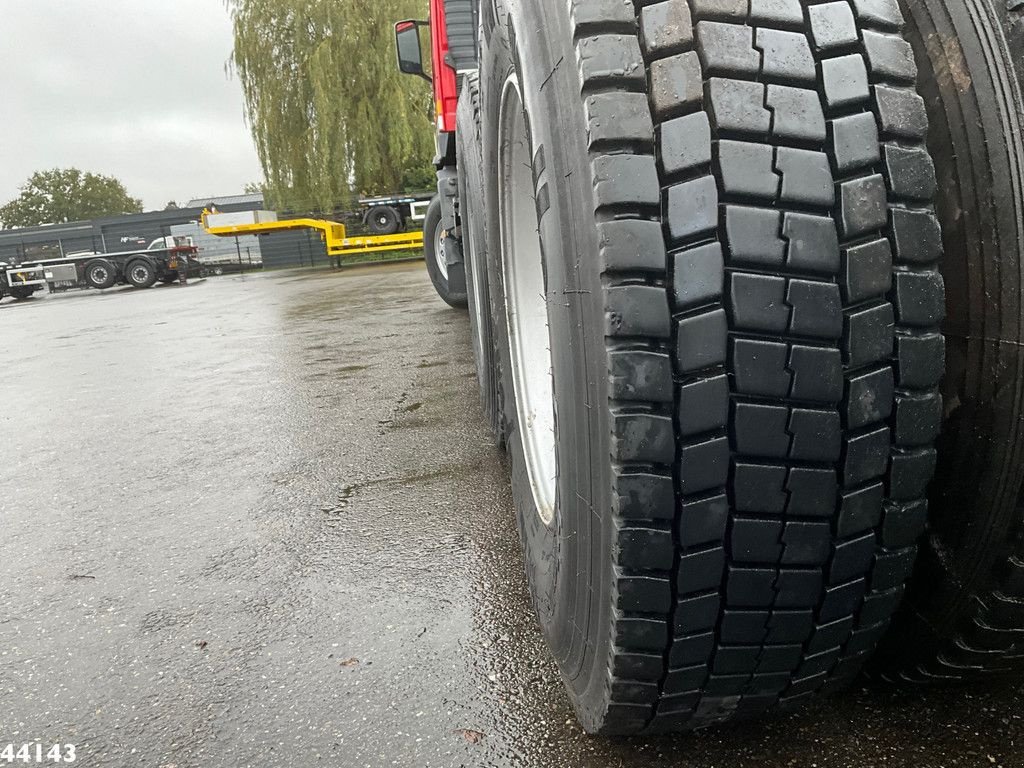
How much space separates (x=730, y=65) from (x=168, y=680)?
1.69 metres

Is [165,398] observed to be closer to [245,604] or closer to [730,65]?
[245,604]

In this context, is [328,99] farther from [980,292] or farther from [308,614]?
[980,292]

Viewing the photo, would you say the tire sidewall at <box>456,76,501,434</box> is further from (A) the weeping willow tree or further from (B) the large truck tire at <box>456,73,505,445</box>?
(A) the weeping willow tree

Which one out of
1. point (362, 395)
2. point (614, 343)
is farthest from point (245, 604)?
point (362, 395)

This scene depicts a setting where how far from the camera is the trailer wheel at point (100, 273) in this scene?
23000 millimetres

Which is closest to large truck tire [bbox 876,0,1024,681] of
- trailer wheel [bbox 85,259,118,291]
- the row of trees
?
the row of trees

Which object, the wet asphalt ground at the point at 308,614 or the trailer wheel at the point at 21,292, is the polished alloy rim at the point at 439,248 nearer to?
the wet asphalt ground at the point at 308,614

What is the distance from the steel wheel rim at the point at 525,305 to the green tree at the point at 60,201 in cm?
7752

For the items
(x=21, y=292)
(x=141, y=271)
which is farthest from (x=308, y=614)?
(x=21, y=292)

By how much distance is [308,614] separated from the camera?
1898mm

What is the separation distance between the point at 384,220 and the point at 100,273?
973cm

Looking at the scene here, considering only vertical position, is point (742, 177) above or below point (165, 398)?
above

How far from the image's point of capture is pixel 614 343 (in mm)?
922

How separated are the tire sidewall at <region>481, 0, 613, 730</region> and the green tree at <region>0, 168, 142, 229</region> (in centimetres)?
7820
